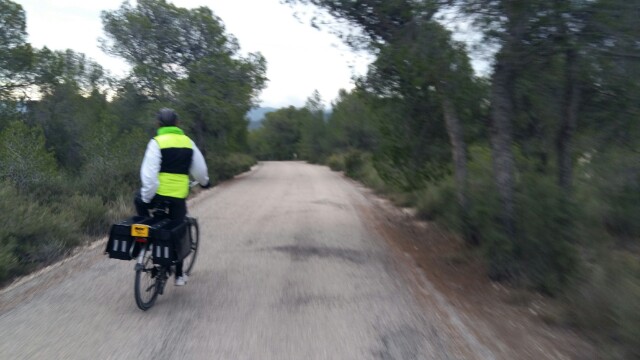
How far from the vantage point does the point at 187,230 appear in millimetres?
8117

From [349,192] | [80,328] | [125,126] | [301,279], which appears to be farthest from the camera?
[125,126]

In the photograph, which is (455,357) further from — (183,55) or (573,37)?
(183,55)

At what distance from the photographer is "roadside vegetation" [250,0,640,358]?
6.86m

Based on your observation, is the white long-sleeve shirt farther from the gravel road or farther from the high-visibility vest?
the gravel road

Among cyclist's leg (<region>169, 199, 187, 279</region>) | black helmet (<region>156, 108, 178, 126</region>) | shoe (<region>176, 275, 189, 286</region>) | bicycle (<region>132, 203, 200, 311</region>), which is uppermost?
black helmet (<region>156, 108, 178, 126</region>)

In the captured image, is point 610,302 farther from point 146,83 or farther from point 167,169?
point 146,83

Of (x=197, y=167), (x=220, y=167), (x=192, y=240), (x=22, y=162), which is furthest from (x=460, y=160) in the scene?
(x=220, y=167)

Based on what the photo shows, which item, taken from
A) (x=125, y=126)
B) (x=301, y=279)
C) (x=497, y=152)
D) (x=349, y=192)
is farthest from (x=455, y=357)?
(x=125, y=126)

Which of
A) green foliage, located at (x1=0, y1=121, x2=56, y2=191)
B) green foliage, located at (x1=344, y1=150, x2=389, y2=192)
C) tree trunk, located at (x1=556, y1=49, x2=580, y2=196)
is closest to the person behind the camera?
tree trunk, located at (x1=556, y1=49, x2=580, y2=196)

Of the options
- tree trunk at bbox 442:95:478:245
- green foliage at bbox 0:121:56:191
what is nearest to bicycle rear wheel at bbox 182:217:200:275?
tree trunk at bbox 442:95:478:245

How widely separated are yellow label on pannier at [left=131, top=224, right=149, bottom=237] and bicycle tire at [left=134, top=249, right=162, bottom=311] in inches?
10.4

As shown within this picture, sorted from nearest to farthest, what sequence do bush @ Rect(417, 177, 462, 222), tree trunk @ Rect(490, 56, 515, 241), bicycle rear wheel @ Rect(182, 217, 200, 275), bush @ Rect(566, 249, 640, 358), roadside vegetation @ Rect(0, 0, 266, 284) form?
bush @ Rect(566, 249, 640, 358), bicycle rear wheel @ Rect(182, 217, 200, 275), tree trunk @ Rect(490, 56, 515, 241), bush @ Rect(417, 177, 462, 222), roadside vegetation @ Rect(0, 0, 266, 284)

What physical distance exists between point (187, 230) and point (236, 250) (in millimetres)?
2904

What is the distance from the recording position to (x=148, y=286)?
25.5ft
